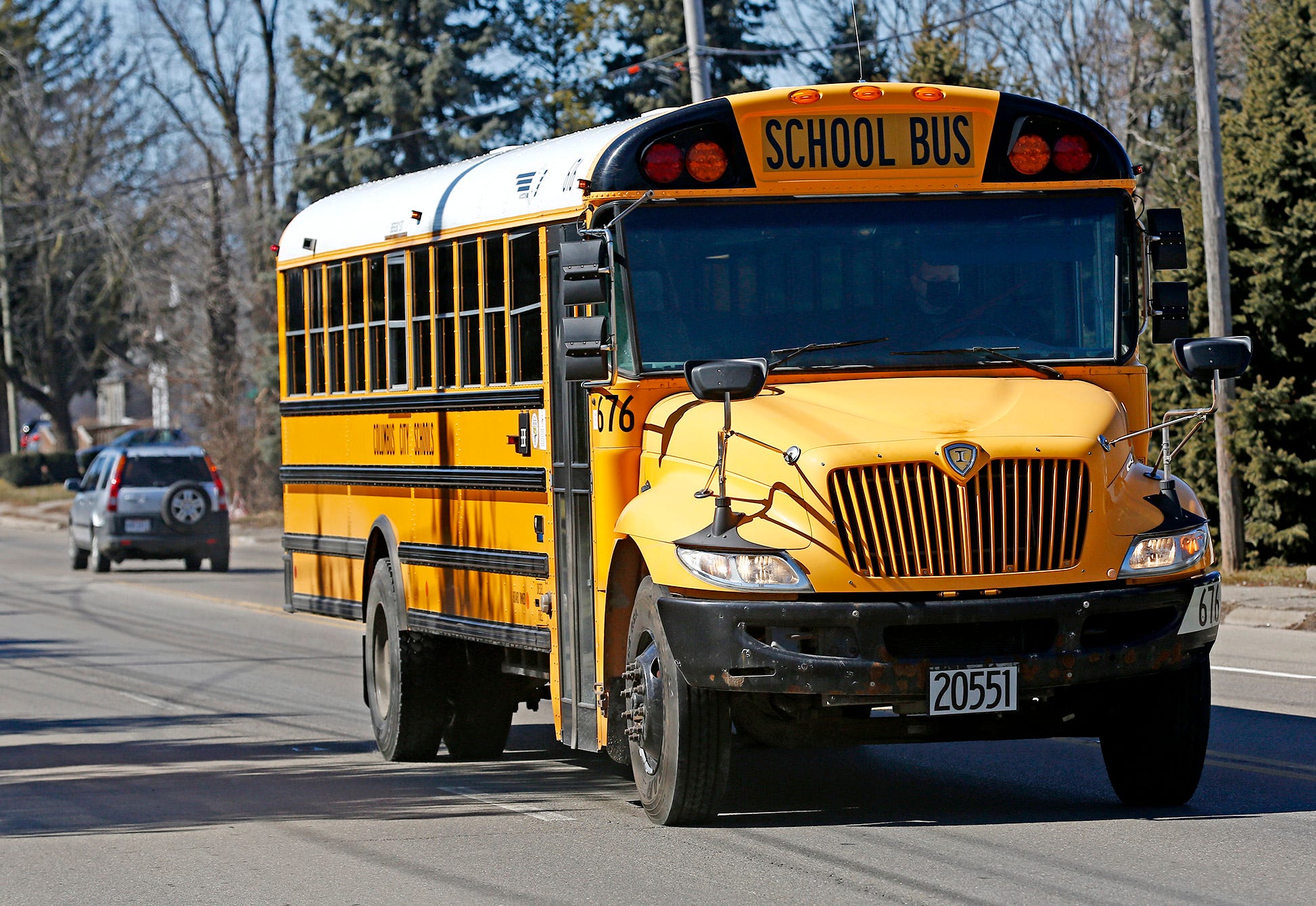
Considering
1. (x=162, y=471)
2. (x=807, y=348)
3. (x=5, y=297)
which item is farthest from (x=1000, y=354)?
(x=5, y=297)

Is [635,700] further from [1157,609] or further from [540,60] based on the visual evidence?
[540,60]

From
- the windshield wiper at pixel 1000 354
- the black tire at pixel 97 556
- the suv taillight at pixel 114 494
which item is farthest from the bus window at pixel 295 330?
the black tire at pixel 97 556

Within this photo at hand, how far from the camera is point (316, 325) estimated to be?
12.2 meters

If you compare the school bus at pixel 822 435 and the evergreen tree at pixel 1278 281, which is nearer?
the school bus at pixel 822 435

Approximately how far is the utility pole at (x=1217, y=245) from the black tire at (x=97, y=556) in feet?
49.3

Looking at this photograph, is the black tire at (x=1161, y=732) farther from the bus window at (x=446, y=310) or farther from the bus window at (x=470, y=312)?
the bus window at (x=446, y=310)

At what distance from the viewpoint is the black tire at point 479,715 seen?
1084 centimetres

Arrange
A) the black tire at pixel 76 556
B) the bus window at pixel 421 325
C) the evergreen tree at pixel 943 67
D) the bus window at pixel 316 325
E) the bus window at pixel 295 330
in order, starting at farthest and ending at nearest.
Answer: the black tire at pixel 76 556
the evergreen tree at pixel 943 67
the bus window at pixel 295 330
the bus window at pixel 316 325
the bus window at pixel 421 325

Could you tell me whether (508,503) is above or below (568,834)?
above

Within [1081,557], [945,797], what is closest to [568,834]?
[945,797]

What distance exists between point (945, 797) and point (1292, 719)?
316 centimetres

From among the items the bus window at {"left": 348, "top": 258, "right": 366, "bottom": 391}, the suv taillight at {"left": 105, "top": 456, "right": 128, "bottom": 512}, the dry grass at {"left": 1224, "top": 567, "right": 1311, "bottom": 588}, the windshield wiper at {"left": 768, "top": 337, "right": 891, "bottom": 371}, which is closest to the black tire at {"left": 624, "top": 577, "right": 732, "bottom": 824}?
the windshield wiper at {"left": 768, "top": 337, "right": 891, "bottom": 371}

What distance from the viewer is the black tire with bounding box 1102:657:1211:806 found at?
7828mm

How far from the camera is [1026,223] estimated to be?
8.39m
